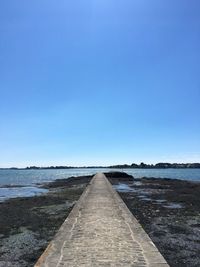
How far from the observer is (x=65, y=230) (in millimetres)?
10094

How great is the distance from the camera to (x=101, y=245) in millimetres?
8180

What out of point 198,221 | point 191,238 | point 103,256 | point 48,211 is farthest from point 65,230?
point 48,211

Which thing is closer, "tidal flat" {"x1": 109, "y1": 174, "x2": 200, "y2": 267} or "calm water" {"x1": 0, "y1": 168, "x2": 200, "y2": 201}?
"tidal flat" {"x1": 109, "y1": 174, "x2": 200, "y2": 267}

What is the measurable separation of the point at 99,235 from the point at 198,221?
688cm

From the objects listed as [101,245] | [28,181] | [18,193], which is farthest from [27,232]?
[28,181]

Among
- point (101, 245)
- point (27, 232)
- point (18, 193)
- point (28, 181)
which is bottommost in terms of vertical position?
point (27, 232)

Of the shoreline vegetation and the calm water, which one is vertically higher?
the calm water

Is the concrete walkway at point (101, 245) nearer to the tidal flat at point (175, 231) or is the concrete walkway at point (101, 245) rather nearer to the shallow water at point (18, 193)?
the tidal flat at point (175, 231)

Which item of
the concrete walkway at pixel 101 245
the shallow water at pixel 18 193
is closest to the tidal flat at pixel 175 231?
the concrete walkway at pixel 101 245

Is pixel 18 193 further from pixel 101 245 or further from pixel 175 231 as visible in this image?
pixel 101 245

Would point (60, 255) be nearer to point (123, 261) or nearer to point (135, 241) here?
point (123, 261)

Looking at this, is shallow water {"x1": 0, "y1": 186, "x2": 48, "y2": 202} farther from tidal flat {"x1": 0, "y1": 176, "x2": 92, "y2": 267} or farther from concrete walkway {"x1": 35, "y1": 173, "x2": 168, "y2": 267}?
concrete walkway {"x1": 35, "y1": 173, "x2": 168, "y2": 267}

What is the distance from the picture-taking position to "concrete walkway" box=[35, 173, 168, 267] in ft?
22.8

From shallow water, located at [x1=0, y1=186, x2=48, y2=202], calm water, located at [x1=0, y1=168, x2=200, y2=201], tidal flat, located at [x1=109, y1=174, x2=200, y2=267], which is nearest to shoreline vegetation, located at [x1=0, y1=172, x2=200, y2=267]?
tidal flat, located at [x1=109, y1=174, x2=200, y2=267]
